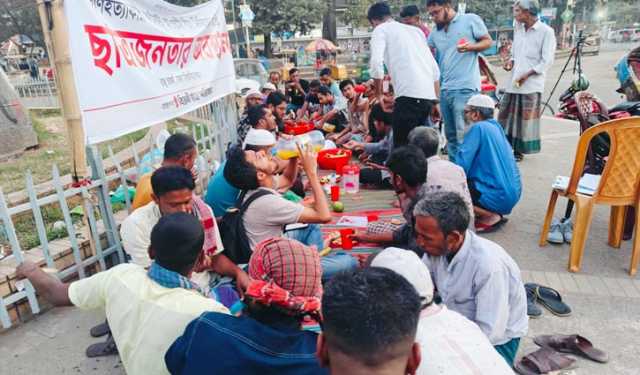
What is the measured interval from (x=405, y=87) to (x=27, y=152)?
6.77 meters

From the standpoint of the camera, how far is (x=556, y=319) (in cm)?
290

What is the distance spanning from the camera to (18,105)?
318 inches

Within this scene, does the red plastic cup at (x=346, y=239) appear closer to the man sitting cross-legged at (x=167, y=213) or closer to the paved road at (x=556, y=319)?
the man sitting cross-legged at (x=167, y=213)

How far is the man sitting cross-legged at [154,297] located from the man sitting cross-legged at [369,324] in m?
0.68

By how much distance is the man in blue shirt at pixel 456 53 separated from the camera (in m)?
5.20

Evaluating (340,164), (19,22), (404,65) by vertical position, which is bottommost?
(340,164)

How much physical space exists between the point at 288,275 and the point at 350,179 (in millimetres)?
3609

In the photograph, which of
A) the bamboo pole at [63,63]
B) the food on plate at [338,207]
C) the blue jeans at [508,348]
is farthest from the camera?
the food on plate at [338,207]

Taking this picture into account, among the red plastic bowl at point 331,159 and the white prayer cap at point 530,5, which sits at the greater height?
the white prayer cap at point 530,5

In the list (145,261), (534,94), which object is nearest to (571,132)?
(534,94)

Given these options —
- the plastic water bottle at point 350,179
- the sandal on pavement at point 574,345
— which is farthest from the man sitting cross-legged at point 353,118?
the sandal on pavement at point 574,345

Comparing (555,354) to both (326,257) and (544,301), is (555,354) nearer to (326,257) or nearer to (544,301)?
(544,301)

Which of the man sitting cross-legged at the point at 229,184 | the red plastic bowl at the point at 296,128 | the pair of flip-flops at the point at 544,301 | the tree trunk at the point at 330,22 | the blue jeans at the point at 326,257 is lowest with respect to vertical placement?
the pair of flip-flops at the point at 544,301

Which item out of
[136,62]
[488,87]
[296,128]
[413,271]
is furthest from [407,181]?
[488,87]
